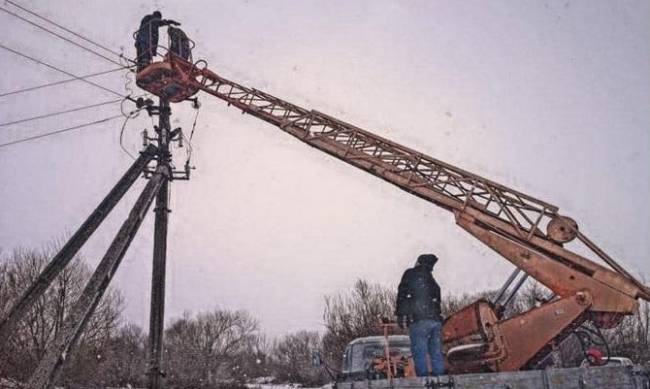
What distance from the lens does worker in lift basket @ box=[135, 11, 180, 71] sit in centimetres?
1207

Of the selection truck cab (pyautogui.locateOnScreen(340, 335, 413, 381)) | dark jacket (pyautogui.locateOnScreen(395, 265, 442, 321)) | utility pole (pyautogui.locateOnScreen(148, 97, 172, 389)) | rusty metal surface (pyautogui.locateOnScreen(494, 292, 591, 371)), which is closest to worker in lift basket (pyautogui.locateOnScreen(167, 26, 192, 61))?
utility pole (pyautogui.locateOnScreen(148, 97, 172, 389))

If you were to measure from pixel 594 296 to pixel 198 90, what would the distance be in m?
9.89

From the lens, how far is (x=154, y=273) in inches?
432

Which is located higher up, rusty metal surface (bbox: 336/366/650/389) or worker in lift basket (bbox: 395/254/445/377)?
worker in lift basket (bbox: 395/254/445/377)

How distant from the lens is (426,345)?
241 inches

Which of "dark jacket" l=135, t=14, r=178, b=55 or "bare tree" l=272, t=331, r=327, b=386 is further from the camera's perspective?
"bare tree" l=272, t=331, r=327, b=386

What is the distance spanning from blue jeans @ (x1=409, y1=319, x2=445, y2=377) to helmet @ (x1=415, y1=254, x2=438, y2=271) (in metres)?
0.79

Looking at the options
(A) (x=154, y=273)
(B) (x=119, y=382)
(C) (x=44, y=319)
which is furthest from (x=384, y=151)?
(B) (x=119, y=382)

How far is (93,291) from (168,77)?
5.65m

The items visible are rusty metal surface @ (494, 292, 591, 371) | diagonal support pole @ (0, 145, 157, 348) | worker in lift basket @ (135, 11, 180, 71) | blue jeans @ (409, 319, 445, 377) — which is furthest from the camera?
worker in lift basket @ (135, 11, 180, 71)

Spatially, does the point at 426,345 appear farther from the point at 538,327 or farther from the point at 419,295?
the point at 538,327

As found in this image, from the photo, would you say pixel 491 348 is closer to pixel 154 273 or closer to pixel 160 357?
pixel 160 357

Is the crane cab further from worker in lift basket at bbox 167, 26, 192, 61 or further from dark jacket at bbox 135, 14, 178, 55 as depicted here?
dark jacket at bbox 135, 14, 178, 55

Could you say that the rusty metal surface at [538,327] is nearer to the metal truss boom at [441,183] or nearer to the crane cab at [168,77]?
the metal truss boom at [441,183]
